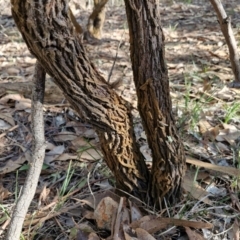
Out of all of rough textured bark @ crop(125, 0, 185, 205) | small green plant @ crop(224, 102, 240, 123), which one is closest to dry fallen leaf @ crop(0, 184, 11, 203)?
rough textured bark @ crop(125, 0, 185, 205)

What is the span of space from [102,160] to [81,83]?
553 mm

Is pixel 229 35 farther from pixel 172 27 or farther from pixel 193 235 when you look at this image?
pixel 172 27

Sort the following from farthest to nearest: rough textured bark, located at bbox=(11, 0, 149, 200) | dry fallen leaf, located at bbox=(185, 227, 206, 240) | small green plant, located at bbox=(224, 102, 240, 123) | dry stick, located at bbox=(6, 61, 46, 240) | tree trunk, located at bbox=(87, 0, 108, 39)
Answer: tree trunk, located at bbox=(87, 0, 108, 39)
small green plant, located at bbox=(224, 102, 240, 123)
dry fallen leaf, located at bbox=(185, 227, 206, 240)
dry stick, located at bbox=(6, 61, 46, 240)
rough textured bark, located at bbox=(11, 0, 149, 200)

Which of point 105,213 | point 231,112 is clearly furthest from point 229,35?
point 105,213

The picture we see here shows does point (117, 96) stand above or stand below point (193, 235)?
above

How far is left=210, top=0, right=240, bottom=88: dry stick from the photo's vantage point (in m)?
1.81

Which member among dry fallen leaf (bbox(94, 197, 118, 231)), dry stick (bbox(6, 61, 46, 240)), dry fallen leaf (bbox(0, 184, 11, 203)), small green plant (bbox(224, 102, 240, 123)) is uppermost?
dry stick (bbox(6, 61, 46, 240))

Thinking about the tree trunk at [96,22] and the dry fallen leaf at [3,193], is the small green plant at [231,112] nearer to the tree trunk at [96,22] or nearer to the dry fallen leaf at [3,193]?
the dry fallen leaf at [3,193]

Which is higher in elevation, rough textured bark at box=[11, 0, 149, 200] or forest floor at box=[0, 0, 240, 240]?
rough textured bark at box=[11, 0, 149, 200]

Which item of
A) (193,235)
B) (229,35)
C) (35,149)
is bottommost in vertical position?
(193,235)

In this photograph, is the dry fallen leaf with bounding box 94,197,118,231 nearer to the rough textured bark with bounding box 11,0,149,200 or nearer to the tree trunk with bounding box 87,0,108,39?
the rough textured bark with bounding box 11,0,149,200

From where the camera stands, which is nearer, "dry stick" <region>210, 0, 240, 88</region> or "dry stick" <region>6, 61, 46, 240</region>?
"dry stick" <region>6, 61, 46, 240</region>

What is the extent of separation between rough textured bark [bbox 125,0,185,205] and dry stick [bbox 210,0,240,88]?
30.5 inches

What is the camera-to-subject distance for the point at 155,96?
1.14 m
